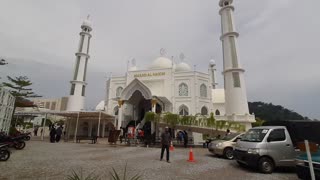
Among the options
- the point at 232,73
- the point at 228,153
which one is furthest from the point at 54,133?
the point at 232,73

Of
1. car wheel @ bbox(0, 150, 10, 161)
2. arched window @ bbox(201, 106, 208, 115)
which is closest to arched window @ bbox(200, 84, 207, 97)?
arched window @ bbox(201, 106, 208, 115)

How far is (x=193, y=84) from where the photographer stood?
29.5 meters

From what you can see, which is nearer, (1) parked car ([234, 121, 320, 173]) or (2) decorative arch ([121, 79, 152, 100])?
(1) parked car ([234, 121, 320, 173])

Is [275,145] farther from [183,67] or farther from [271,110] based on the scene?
[271,110]

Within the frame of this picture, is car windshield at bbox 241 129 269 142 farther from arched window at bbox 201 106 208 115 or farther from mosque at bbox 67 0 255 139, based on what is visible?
arched window at bbox 201 106 208 115

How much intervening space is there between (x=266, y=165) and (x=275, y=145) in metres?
0.86

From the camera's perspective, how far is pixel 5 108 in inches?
519

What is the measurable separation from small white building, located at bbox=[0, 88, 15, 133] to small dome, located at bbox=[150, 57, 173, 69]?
74.6 ft

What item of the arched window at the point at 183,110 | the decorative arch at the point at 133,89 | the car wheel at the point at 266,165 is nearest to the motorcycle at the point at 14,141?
the car wheel at the point at 266,165

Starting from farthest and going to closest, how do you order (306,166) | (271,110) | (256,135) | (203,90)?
(271,110) < (203,90) < (256,135) < (306,166)

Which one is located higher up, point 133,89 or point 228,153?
point 133,89

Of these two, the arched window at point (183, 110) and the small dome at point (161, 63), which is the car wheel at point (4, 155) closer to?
the arched window at point (183, 110)

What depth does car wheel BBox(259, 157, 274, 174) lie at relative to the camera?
7559 millimetres

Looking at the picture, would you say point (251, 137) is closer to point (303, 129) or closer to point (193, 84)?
point (303, 129)
